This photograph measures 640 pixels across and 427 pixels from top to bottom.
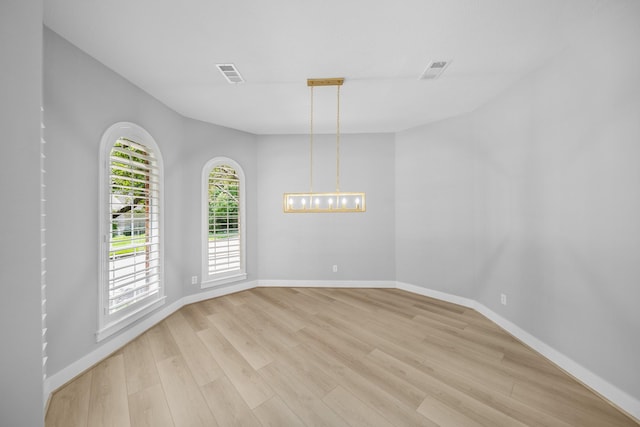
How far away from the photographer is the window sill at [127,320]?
87.7 inches

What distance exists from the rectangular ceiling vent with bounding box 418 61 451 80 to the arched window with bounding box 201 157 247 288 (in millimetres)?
3135

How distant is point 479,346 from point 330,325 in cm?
166

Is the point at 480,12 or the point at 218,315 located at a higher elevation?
the point at 480,12

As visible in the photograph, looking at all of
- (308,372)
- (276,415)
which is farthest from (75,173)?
(308,372)

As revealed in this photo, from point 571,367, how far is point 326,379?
221cm

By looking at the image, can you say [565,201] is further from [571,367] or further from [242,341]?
[242,341]

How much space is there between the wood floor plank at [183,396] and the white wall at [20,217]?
90cm

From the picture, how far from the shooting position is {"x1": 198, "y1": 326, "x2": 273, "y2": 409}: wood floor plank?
178cm

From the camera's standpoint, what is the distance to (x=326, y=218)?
Answer: 4301mm

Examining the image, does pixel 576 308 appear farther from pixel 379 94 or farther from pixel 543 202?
pixel 379 94

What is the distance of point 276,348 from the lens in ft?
7.84

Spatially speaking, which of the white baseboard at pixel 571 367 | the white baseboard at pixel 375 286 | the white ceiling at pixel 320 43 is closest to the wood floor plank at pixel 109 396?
the white baseboard at pixel 375 286

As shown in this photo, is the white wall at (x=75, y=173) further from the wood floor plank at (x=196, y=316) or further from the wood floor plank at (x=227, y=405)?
the wood floor plank at (x=227, y=405)

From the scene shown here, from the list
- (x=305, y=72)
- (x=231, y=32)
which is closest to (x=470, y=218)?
(x=305, y=72)
